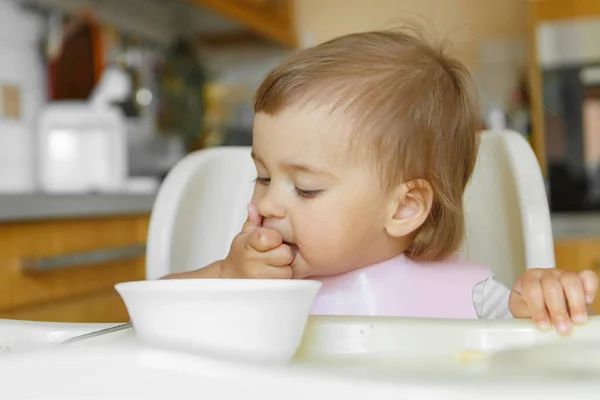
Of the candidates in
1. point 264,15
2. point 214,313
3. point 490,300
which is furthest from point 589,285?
point 264,15

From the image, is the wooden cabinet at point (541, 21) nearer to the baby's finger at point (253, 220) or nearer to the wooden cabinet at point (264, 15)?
the wooden cabinet at point (264, 15)

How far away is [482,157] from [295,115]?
36 centimetres

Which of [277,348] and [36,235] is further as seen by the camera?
[36,235]

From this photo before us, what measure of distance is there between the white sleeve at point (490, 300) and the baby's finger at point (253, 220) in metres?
0.27

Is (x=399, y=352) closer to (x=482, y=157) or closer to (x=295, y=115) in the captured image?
(x=295, y=115)

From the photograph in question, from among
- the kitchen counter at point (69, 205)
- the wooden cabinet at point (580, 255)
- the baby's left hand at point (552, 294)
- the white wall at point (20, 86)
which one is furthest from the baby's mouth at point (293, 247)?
the wooden cabinet at point (580, 255)

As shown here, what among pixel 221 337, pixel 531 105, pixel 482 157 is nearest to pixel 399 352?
pixel 221 337

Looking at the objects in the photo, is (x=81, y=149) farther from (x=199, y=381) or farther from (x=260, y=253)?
(x=199, y=381)

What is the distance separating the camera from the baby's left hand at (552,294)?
0.61 meters

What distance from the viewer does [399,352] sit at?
49 cm

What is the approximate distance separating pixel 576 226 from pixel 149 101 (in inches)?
64.4

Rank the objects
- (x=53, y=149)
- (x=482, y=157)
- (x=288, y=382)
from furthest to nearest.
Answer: (x=53, y=149) < (x=482, y=157) < (x=288, y=382)

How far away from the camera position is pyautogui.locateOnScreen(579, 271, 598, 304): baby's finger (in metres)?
0.64

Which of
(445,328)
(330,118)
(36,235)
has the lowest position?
(36,235)
